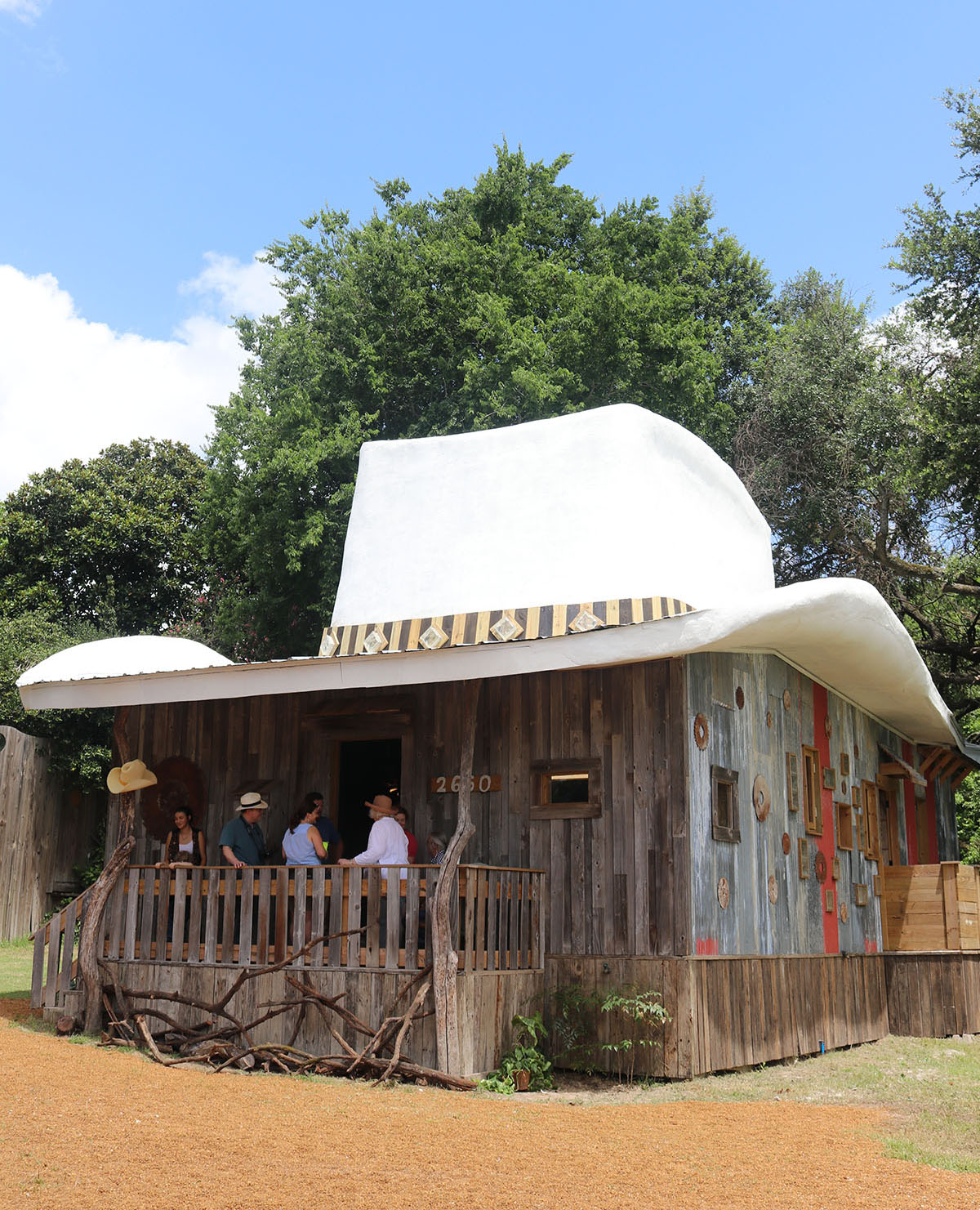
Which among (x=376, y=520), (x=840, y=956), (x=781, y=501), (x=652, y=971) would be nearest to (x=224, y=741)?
(x=376, y=520)

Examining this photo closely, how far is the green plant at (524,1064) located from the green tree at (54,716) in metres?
12.9

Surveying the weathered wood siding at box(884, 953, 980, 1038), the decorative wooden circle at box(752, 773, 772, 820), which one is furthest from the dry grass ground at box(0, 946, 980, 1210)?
the weathered wood siding at box(884, 953, 980, 1038)

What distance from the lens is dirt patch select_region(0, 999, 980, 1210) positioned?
5.86 metres

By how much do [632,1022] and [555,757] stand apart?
224 cm

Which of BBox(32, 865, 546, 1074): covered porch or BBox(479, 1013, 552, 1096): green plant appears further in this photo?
BBox(32, 865, 546, 1074): covered porch

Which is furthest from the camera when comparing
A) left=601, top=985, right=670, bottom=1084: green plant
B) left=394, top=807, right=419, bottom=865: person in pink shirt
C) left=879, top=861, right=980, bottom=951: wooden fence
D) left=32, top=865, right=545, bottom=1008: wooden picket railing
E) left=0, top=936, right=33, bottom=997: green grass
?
left=879, top=861, right=980, bottom=951: wooden fence

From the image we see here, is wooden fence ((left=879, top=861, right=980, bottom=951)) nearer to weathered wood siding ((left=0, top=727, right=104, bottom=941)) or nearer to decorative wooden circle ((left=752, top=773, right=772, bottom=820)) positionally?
decorative wooden circle ((left=752, top=773, right=772, bottom=820))

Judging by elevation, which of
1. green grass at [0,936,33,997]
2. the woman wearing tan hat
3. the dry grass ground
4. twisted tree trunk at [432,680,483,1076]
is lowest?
the dry grass ground

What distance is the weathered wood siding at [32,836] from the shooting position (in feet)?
67.6

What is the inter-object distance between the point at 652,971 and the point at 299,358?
1804 centimetres

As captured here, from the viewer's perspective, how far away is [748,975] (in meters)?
11.0

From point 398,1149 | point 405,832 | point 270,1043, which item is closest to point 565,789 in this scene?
→ point 405,832

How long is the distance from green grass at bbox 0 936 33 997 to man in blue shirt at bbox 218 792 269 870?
398cm

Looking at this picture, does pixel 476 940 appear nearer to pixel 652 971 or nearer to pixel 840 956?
pixel 652 971
